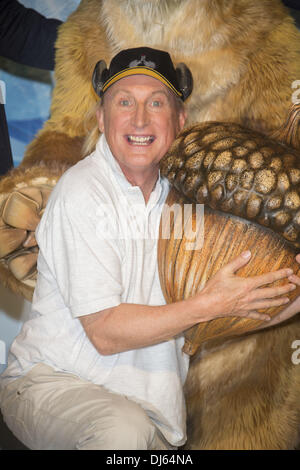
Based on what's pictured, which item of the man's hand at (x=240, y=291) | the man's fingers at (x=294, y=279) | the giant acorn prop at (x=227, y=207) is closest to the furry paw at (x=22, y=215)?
the giant acorn prop at (x=227, y=207)

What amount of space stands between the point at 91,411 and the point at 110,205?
0.44 meters

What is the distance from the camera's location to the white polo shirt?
120cm

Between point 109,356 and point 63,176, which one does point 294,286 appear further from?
point 63,176

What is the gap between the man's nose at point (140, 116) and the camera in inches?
48.2

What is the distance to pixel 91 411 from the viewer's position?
3.83ft

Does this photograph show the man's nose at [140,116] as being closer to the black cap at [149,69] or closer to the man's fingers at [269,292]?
the black cap at [149,69]

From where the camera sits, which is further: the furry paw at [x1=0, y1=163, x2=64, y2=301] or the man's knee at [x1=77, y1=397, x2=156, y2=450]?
the furry paw at [x1=0, y1=163, x2=64, y2=301]

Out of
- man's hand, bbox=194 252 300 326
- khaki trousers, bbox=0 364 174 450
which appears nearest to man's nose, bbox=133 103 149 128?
man's hand, bbox=194 252 300 326

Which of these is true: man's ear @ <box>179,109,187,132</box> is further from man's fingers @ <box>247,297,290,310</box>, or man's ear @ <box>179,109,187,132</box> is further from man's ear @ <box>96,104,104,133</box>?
man's fingers @ <box>247,297,290,310</box>

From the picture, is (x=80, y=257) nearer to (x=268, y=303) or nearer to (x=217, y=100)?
(x=268, y=303)

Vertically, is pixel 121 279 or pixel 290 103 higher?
pixel 290 103

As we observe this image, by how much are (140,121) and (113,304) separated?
40 cm

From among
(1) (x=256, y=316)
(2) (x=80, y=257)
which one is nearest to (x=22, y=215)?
(2) (x=80, y=257)

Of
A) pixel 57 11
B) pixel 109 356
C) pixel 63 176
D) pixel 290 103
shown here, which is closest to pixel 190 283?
pixel 109 356
